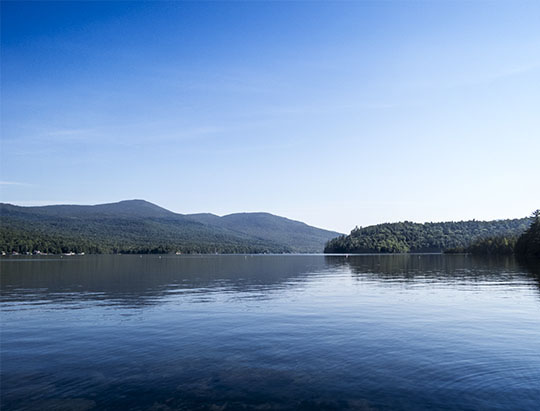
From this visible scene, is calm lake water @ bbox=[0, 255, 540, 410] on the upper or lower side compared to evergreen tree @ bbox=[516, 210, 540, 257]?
lower

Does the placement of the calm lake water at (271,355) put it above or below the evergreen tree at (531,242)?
below

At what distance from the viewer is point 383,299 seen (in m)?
51.0

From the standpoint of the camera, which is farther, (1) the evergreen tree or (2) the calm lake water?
(1) the evergreen tree

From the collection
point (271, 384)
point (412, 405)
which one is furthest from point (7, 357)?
point (412, 405)

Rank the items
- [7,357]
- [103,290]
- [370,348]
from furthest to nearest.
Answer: [103,290] → [370,348] → [7,357]

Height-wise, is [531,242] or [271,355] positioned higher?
[531,242]

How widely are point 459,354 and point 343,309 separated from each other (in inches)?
745

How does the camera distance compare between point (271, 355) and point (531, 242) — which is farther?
point (531, 242)

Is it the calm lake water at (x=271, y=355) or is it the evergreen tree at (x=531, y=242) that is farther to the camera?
the evergreen tree at (x=531, y=242)

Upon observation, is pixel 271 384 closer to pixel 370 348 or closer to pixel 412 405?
pixel 412 405

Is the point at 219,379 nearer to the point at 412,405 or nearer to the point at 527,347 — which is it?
the point at 412,405

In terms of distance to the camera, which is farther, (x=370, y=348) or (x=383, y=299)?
(x=383, y=299)

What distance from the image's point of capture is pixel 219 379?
67.4 ft

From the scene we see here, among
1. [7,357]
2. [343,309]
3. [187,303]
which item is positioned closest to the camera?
[7,357]
